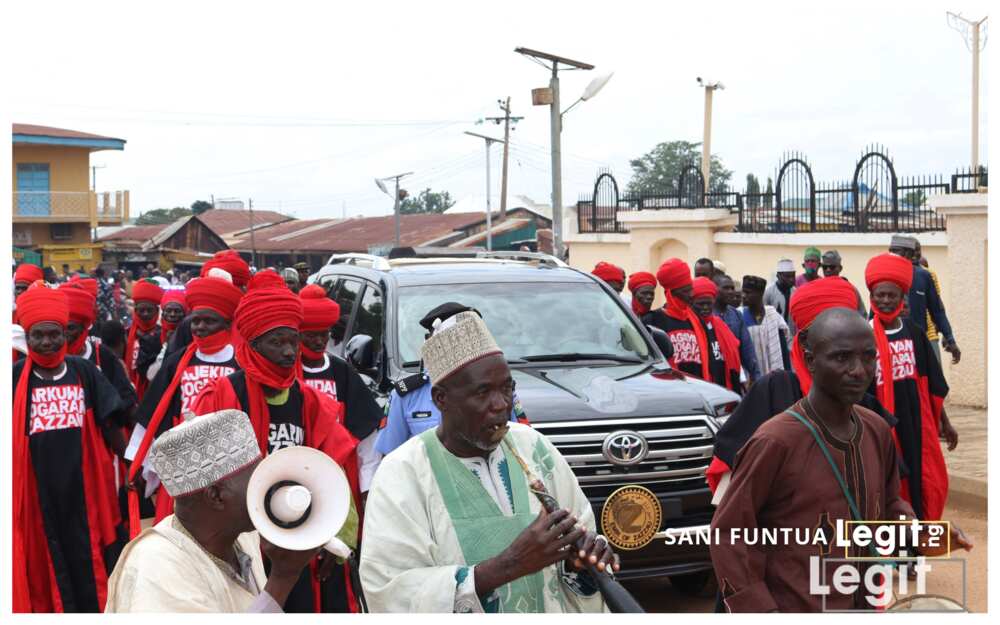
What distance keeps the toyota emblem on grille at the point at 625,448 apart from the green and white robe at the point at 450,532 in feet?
9.99

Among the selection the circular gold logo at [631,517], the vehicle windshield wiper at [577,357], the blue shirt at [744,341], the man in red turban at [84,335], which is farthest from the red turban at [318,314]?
the blue shirt at [744,341]

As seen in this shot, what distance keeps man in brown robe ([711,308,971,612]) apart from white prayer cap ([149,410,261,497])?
152 cm

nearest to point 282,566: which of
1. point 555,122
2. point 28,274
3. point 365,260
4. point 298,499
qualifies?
point 298,499

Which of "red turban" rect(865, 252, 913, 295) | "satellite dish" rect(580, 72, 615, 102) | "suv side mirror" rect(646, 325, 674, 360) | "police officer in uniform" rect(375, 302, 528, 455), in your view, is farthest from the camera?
"satellite dish" rect(580, 72, 615, 102)

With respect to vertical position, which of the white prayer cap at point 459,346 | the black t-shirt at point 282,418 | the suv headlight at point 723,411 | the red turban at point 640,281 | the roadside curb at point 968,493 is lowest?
the roadside curb at point 968,493

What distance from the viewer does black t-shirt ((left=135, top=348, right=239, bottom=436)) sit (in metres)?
5.81

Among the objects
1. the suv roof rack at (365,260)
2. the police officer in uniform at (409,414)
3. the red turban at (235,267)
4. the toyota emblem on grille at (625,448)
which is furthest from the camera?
the red turban at (235,267)

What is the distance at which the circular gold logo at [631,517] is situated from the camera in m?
6.04

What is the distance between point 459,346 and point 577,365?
406cm

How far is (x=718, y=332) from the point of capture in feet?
29.9

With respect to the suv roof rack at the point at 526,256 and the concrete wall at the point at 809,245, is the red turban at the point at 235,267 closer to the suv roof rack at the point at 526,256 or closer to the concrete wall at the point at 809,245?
the suv roof rack at the point at 526,256

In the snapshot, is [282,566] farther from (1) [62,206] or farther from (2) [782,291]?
(1) [62,206]

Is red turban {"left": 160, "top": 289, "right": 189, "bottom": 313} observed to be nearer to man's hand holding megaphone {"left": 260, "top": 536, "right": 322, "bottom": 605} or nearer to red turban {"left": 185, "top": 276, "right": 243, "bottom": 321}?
red turban {"left": 185, "top": 276, "right": 243, "bottom": 321}

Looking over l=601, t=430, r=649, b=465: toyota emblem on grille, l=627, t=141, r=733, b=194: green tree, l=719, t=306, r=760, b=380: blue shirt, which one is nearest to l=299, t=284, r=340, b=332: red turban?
l=601, t=430, r=649, b=465: toyota emblem on grille
